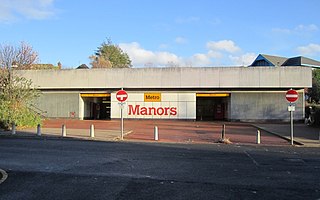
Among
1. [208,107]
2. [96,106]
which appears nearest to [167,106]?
[96,106]

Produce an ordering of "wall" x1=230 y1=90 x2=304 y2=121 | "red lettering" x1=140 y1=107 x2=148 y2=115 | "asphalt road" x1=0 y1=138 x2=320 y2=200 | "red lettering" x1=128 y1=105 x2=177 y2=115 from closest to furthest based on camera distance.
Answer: "asphalt road" x1=0 y1=138 x2=320 y2=200 → "wall" x1=230 y1=90 x2=304 y2=121 → "red lettering" x1=128 y1=105 x2=177 y2=115 → "red lettering" x1=140 y1=107 x2=148 y2=115

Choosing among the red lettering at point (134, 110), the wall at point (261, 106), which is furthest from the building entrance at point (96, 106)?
the wall at point (261, 106)

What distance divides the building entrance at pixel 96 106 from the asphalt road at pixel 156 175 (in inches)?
1150

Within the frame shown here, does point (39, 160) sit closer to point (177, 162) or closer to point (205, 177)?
point (177, 162)

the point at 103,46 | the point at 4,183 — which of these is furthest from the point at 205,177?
the point at 103,46

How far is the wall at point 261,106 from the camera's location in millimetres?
38625

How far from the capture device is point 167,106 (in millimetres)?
40125

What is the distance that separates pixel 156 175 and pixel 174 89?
31.3 meters

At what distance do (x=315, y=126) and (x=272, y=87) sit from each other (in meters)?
9.11

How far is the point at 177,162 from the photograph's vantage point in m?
11.2

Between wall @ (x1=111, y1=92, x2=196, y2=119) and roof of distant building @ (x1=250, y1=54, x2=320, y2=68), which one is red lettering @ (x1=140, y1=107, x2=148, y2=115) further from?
roof of distant building @ (x1=250, y1=54, x2=320, y2=68)

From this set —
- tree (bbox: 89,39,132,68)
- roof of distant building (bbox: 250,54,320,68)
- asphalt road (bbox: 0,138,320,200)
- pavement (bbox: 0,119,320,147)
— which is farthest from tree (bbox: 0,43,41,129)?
roof of distant building (bbox: 250,54,320,68)

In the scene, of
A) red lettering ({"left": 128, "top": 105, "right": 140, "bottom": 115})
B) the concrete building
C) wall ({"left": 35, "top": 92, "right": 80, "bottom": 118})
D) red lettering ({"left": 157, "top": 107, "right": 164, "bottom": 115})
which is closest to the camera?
the concrete building

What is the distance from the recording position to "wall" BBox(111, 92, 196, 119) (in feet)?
131
